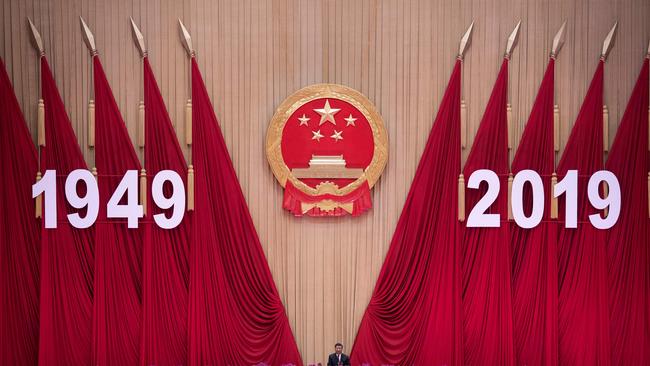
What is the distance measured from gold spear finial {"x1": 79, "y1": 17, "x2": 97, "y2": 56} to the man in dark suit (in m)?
4.59

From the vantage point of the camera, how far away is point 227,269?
8.53 meters

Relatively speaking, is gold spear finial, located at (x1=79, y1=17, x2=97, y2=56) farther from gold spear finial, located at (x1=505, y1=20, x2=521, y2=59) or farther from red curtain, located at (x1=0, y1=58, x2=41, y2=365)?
gold spear finial, located at (x1=505, y1=20, x2=521, y2=59)

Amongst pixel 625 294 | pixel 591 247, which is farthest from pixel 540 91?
pixel 625 294

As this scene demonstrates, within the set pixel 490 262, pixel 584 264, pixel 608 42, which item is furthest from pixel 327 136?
pixel 608 42

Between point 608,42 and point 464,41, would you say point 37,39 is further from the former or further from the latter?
point 608,42

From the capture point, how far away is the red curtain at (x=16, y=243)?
830 cm

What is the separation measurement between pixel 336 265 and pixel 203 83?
9.09 feet

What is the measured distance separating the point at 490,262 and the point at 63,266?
16.9ft

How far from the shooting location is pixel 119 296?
8.38 m

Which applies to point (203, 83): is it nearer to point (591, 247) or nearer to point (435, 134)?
point (435, 134)

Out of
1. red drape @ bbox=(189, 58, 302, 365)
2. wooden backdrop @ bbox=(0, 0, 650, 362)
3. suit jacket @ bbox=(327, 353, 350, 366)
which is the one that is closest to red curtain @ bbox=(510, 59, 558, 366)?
wooden backdrop @ bbox=(0, 0, 650, 362)

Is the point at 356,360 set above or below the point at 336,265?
below

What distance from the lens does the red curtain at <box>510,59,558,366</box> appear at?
Result: 8.46 meters

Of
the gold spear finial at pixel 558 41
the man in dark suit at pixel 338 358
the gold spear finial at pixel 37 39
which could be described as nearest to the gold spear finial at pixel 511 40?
the gold spear finial at pixel 558 41
